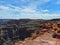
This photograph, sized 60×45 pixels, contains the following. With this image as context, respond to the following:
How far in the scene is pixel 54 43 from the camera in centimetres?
878

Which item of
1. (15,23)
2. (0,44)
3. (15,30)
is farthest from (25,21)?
(0,44)

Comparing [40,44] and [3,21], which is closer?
[40,44]

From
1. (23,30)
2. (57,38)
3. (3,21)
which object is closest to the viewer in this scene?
(57,38)

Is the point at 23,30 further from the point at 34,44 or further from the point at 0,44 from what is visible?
the point at 34,44

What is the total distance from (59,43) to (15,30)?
63405 millimetres

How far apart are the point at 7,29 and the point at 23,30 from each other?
8751 millimetres

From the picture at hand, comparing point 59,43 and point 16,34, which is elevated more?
point 59,43

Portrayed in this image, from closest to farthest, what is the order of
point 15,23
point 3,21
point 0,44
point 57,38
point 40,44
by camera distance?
1. point 40,44
2. point 57,38
3. point 0,44
4. point 15,23
5. point 3,21

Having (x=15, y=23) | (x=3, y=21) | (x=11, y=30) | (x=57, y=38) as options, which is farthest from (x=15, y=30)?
(x=57, y=38)

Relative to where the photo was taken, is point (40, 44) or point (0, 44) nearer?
point (40, 44)

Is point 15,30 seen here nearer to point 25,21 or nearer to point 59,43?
point 25,21

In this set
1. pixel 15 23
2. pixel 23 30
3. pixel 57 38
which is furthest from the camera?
pixel 15 23

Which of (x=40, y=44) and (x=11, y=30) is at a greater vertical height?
(x=40, y=44)

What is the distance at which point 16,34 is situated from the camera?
68375 mm
